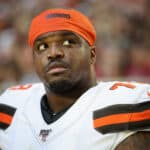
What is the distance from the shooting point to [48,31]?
8.43 feet

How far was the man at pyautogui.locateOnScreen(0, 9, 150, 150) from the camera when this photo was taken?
8.02 feet

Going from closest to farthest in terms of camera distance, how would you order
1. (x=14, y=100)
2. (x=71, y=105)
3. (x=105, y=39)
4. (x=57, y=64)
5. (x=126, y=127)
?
(x=126, y=127)
(x=57, y=64)
(x=71, y=105)
(x=14, y=100)
(x=105, y=39)

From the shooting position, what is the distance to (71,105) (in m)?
2.67

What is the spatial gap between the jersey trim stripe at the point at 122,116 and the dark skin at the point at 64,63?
21cm

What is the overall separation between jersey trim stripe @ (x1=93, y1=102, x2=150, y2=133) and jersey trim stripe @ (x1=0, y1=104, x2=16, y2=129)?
0.44 m

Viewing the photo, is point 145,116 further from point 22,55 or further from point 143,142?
point 22,55

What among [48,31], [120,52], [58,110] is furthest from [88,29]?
[120,52]

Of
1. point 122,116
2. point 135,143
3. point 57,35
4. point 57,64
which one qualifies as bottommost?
point 135,143

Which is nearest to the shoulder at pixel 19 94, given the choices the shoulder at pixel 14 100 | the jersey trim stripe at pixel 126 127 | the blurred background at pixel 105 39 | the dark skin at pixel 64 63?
the shoulder at pixel 14 100

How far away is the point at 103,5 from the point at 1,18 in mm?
1119

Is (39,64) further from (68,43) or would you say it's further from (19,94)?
(19,94)

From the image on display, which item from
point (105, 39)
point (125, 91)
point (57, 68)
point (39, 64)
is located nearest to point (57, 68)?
point (57, 68)

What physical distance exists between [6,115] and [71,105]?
1.02ft

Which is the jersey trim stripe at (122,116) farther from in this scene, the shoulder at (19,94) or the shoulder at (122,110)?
the shoulder at (19,94)
